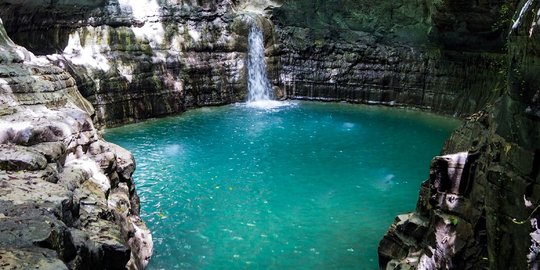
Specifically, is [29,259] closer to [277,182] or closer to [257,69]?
[277,182]

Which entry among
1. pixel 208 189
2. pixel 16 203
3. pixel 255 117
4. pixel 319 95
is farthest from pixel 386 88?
pixel 16 203

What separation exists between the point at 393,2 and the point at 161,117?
552 inches

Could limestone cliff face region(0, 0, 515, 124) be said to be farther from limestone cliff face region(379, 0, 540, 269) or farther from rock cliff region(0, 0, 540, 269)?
limestone cliff face region(379, 0, 540, 269)

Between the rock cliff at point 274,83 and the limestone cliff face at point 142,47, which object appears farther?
the limestone cliff face at point 142,47

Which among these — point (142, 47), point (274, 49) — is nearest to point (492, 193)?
point (142, 47)

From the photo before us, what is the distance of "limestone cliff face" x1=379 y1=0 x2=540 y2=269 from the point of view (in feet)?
22.2

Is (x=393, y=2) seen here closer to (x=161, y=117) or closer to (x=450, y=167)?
(x=161, y=117)

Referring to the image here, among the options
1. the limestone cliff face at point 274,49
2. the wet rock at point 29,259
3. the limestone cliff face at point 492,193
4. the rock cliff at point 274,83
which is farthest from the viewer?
the limestone cliff face at point 274,49

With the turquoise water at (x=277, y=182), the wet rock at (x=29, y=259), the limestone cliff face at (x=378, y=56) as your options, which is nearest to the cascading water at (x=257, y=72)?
the limestone cliff face at (x=378, y=56)

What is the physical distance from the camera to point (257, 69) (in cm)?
2769

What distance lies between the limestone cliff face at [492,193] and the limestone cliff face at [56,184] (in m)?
5.26

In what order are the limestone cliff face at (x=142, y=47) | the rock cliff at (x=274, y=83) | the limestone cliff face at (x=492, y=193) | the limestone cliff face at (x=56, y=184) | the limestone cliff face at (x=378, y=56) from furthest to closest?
the limestone cliff face at (x=378, y=56)
the limestone cliff face at (x=142, y=47)
the rock cliff at (x=274, y=83)
the limestone cliff face at (x=492, y=193)
the limestone cliff face at (x=56, y=184)

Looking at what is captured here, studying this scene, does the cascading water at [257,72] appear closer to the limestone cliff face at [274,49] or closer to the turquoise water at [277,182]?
the limestone cliff face at [274,49]

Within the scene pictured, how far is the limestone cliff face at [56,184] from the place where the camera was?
233 inches
